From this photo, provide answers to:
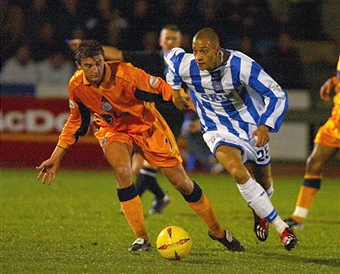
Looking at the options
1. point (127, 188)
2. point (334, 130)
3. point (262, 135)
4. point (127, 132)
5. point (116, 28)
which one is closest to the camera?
point (262, 135)

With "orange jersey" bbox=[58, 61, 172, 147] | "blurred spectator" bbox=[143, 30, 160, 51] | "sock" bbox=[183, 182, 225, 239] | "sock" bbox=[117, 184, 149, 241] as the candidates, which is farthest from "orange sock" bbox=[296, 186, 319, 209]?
"blurred spectator" bbox=[143, 30, 160, 51]

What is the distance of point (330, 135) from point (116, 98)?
2675 millimetres

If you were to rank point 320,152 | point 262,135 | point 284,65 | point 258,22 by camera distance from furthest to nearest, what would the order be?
point 258,22 → point 284,65 → point 320,152 → point 262,135

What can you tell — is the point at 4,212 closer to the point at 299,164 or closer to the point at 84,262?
the point at 84,262

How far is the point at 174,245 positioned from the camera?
6.41 m

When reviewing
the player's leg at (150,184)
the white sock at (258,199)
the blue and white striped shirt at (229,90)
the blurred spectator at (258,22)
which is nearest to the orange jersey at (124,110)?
the blue and white striped shirt at (229,90)

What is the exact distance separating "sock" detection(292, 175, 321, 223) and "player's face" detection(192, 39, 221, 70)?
259 centimetres

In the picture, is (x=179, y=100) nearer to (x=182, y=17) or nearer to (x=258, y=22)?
(x=182, y=17)

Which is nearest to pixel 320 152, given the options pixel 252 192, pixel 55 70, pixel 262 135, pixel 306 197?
pixel 306 197

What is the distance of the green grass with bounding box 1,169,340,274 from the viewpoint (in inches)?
242

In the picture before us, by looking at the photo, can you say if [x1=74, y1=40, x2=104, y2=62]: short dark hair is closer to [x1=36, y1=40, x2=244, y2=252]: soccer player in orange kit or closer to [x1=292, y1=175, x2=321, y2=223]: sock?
[x1=36, y1=40, x2=244, y2=252]: soccer player in orange kit

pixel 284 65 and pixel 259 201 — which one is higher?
pixel 259 201

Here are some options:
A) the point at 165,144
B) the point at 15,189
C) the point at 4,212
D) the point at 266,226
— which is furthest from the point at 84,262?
the point at 15,189

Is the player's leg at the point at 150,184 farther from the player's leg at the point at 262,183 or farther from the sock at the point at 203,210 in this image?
the sock at the point at 203,210
